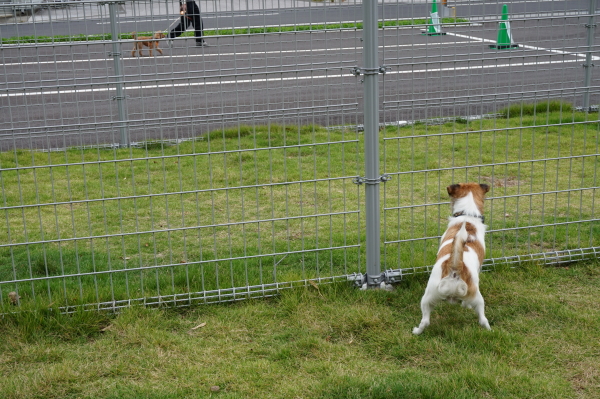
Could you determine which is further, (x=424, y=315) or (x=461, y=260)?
(x=424, y=315)

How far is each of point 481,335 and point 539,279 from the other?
1.06 metres

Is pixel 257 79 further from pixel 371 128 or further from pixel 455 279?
pixel 455 279

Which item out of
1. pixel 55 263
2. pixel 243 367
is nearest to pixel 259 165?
pixel 55 263

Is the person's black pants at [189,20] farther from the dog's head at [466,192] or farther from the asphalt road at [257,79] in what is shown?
the dog's head at [466,192]

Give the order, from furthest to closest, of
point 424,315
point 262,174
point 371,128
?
point 262,174 < point 371,128 < point 424,315

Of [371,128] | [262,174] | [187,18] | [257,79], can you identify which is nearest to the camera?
[371,128]

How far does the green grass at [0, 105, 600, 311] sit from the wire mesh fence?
0.08 ft

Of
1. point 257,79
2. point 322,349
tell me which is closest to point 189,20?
point 257,79

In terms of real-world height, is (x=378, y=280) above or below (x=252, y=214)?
below

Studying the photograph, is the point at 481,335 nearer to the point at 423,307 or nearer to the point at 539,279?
the point at 423,307

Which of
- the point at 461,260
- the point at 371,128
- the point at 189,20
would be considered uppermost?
the point at 189,20

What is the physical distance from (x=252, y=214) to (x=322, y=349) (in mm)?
2426

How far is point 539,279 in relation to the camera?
4.67 metres

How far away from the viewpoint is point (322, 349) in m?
3.81
